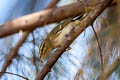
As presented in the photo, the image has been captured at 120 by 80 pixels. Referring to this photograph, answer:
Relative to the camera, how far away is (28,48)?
4.28 feet

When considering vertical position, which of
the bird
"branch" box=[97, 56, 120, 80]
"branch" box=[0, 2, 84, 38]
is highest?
"branch" box=[0, 2, 84, 38]

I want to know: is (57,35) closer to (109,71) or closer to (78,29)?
(78,29)

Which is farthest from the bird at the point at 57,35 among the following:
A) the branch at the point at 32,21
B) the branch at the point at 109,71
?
the branch at the point at 32,21

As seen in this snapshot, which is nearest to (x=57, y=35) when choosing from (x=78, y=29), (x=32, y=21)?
(x=78, y=29)

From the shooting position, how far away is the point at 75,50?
1.24 m

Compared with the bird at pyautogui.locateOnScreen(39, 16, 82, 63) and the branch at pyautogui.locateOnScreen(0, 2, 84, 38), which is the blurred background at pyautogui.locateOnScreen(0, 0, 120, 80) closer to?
the bird at pyautogui.locateOnScreen(39, 16, 82, 63)

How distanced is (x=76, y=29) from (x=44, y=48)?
0.22m

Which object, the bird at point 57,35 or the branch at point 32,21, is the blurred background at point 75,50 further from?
the branch at point 32,21

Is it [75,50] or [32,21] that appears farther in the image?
[75,50]

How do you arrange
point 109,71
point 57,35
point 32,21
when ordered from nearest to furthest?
point 32,21, point 109,71, point 57,35

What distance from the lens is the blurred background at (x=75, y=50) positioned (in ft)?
3.07

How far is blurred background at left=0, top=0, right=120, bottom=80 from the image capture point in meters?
0.94

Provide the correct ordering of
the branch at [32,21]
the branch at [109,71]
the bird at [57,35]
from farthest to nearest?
the bird at [57,35]
the branch at [109,71]
the branch at [32,21]

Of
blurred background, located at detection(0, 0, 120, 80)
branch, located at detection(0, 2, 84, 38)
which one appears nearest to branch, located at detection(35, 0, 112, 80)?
blurred background, located at detection(0, 0, 120, 80)
